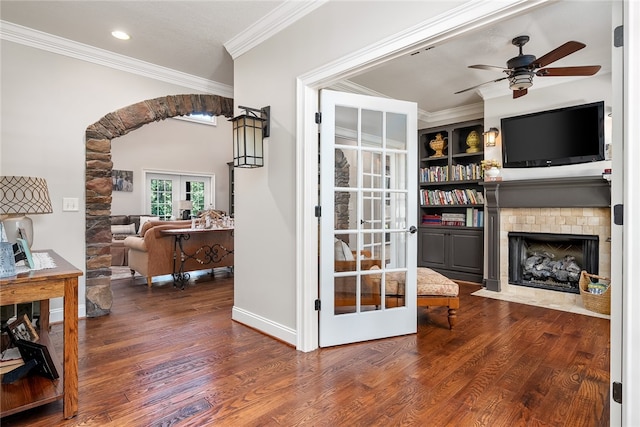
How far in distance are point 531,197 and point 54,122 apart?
5189mm

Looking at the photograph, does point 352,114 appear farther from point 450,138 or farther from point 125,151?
point 125,151

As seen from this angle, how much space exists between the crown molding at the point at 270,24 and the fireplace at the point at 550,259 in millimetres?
3651

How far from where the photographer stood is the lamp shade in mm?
2529

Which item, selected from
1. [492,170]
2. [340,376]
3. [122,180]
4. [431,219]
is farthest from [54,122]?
[122,180]

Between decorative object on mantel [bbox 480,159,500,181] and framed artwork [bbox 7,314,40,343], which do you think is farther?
Result: decorative object on mantel [bbox 480,159,500,181]

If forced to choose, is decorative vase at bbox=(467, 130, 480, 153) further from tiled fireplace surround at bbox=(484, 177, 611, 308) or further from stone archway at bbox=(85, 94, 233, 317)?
stone archway at bbox=(85, 94, 233, 317)

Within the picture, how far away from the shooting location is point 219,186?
31.4ft

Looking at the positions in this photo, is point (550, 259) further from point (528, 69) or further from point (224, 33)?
point (224, 33)

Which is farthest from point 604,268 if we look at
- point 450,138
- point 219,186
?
point 219,186

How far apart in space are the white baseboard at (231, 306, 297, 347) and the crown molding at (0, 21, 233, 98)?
265 centimetres

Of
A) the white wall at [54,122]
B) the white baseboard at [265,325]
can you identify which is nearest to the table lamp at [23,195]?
the white wall at [54,122]

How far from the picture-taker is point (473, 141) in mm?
5148

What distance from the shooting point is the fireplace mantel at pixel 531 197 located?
3.77 meters

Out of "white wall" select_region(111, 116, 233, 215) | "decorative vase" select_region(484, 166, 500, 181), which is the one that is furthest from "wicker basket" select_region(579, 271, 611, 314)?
"white wall" select_region(111, 116, 233, 215)
